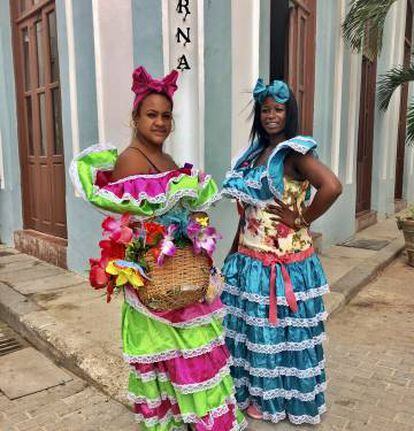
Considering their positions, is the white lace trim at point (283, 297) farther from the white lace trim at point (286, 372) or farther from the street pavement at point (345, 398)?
the street pavement at point (345, 398)

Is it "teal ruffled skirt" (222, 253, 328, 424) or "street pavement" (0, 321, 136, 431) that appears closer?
"teal ruffled skirt" (222, 253, 328, 424)

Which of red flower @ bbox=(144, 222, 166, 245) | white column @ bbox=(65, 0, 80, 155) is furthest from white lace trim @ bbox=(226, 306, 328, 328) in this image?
white column @ bbox=(65, 0, 80, 155)

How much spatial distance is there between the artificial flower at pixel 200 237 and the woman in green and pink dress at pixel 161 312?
4 cm

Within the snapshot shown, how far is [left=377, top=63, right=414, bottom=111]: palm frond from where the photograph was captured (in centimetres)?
835

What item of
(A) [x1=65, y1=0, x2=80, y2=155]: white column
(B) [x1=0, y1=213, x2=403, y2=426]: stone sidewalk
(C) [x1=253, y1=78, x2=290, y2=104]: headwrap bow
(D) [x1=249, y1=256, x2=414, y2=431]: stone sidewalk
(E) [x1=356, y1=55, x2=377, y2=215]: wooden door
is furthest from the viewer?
(E) [x1=356, y1=55, x2=377, y2=215]: wooden door

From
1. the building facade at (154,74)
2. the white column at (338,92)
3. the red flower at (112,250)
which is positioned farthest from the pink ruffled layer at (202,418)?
the white column at (338,92)

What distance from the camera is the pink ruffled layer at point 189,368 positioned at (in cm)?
215

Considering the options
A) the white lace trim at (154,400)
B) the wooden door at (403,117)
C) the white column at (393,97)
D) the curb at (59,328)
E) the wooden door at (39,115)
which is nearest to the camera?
the white lace trim at (154,400)

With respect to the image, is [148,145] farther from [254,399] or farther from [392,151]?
[392,151]

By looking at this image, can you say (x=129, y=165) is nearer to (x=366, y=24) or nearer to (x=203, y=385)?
(x=203, y=385)

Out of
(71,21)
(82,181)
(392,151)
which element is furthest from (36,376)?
(392,151)

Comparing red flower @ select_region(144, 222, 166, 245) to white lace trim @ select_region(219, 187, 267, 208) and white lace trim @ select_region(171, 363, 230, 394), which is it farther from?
white lace trim @ select_region(171, 363, 230, 394)

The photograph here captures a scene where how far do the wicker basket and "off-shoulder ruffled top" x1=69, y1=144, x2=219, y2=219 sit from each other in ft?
0.66

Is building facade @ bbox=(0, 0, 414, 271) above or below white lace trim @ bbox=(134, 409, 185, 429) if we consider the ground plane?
above
